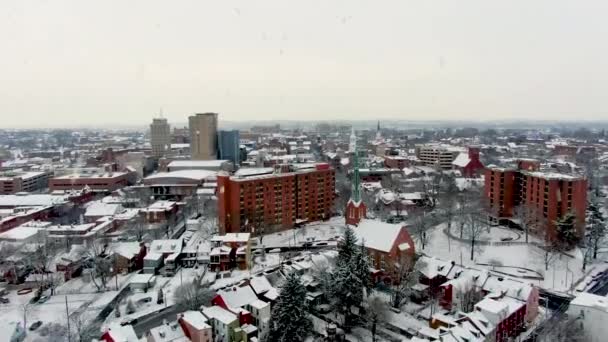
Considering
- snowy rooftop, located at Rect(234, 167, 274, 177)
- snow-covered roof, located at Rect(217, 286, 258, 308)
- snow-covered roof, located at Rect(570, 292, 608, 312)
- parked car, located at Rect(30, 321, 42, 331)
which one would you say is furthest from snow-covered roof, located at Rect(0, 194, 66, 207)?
snow-covered roof, located at Rect(570, 292, 608, 312)

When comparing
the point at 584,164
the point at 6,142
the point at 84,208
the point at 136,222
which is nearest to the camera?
the point at 136,222

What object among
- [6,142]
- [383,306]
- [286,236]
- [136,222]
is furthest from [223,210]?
[6,142]

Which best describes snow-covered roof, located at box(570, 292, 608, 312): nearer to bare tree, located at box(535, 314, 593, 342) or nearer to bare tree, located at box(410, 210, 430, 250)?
bare tree, located at box(535, 314, 593, 342)

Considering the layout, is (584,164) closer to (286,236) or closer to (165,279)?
(286,236)

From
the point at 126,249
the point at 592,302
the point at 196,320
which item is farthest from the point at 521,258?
the point at 126,249

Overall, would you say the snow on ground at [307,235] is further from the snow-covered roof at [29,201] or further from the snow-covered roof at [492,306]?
the snow-covered roof at [29,201]

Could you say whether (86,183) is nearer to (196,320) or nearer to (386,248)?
(196,320)
